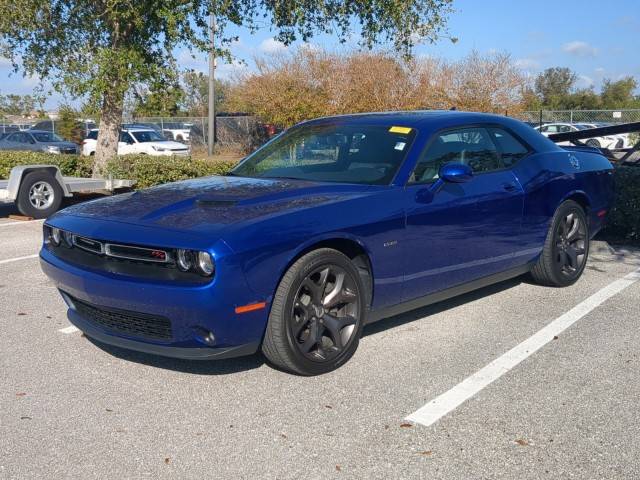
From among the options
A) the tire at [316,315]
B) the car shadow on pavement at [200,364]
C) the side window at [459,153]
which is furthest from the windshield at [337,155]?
the car shadow on pavement at [200,364]

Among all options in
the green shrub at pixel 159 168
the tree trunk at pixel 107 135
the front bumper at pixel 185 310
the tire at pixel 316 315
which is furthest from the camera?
the tree trunk at pixel 107 135

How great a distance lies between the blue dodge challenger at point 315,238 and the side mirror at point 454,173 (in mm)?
13

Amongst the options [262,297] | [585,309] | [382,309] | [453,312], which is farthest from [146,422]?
[585,309]

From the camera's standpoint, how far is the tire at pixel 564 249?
5969mm

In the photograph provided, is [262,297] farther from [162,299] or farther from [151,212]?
[151,212]

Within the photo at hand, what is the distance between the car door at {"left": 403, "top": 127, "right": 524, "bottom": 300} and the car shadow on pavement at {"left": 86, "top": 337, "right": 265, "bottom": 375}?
3.55 ft

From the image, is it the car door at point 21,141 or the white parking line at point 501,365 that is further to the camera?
the car door at point 21,141

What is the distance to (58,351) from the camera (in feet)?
15.3

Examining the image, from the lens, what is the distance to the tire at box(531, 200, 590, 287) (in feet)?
19.6

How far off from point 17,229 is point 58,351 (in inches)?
233

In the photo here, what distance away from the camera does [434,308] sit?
561cm

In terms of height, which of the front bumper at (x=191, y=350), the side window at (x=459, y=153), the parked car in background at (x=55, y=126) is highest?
the parked car in background at (x=55, y=126)

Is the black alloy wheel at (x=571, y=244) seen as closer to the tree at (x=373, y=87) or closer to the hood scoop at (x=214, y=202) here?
the hood scoop at (x=214, y=202)

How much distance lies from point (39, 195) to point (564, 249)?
7878 millimetres
